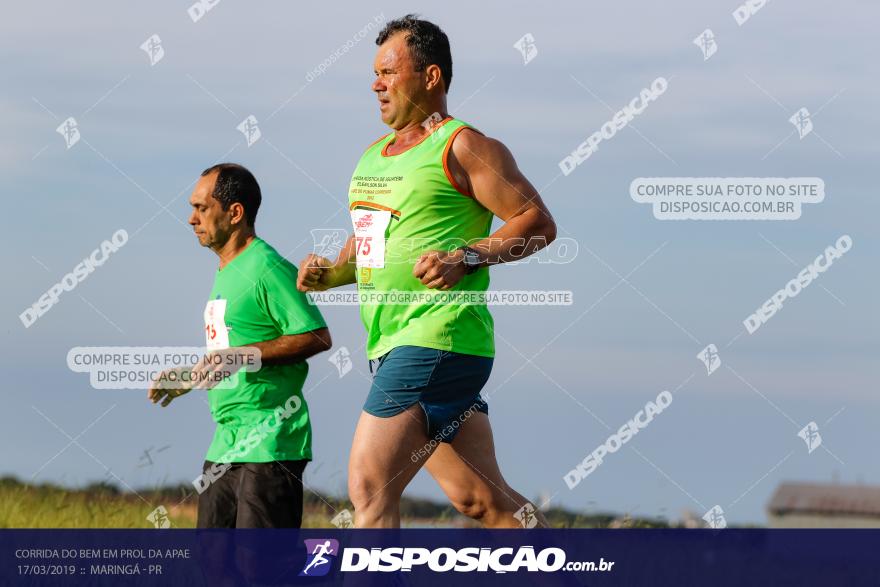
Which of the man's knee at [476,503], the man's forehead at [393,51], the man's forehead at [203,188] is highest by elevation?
the man's forehead at [393,51]

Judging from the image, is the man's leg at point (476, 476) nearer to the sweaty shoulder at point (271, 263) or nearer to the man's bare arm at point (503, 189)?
the man's bare arm at point (503, 189)

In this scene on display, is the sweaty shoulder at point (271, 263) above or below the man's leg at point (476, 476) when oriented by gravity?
above

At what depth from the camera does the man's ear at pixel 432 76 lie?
Answer: 5734mm

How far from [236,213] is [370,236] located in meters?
1.11

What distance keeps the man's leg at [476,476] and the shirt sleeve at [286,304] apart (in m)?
0.90

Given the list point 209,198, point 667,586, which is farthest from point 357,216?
point 667,586

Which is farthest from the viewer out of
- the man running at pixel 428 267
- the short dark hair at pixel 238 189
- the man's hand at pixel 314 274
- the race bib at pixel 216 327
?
the short dark hair at pixel 238 189

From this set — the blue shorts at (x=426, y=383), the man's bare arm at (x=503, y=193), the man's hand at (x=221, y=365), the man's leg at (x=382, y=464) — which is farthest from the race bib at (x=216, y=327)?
the man's bare arm at (x=503, y=193)

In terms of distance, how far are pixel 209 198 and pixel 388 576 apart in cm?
212

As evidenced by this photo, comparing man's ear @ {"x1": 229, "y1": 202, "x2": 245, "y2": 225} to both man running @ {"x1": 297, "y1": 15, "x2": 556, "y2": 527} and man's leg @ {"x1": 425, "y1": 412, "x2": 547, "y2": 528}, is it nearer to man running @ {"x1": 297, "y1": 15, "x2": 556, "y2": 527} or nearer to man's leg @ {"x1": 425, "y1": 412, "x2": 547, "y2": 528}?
man running @ {"x1": 297, "y1": 15, "x2": 556, "y2": 527}

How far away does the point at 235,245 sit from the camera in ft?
21.6

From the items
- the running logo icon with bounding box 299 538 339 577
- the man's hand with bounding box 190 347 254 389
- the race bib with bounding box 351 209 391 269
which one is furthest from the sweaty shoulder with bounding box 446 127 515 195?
the running logo icon with bounding box 299 538 339 577

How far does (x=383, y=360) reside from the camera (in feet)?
18.4

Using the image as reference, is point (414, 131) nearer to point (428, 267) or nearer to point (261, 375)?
point (428, 267)
